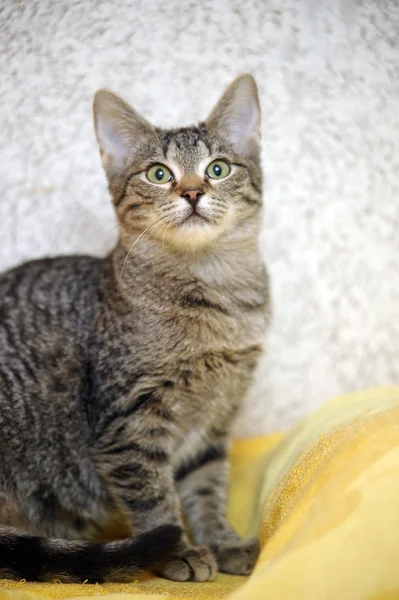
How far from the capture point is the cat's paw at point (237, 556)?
1476 millimetres

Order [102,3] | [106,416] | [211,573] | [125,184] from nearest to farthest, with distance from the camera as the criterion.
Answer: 1. [211,573]
2. [106,416]
3. [125,184]
4. [102,3]

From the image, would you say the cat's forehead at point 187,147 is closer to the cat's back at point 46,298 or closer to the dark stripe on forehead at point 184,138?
the dark stripe on forehead at point 184,138

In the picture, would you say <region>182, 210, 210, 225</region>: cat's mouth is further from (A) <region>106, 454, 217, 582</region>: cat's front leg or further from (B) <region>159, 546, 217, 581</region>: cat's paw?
(B) <region>159, 546, 217, 581</region>: cat's paw

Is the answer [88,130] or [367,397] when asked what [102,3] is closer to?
[88,130]

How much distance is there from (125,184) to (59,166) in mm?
503

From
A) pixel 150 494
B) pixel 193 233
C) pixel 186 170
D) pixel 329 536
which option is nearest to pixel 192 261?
pixel 193 233

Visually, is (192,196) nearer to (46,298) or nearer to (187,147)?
(187,147)

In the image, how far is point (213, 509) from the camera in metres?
1.68

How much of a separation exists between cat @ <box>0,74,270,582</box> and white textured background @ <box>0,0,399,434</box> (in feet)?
1.23

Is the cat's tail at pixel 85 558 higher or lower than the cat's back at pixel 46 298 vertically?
lower

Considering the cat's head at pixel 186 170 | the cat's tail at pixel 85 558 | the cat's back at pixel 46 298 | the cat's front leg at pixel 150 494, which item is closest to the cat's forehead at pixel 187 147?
the cat's head at pixel 186 170

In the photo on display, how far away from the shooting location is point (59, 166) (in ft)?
6.87

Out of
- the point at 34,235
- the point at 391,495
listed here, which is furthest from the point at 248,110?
the point at 391,495

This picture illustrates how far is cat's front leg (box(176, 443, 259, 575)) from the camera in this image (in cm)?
150
